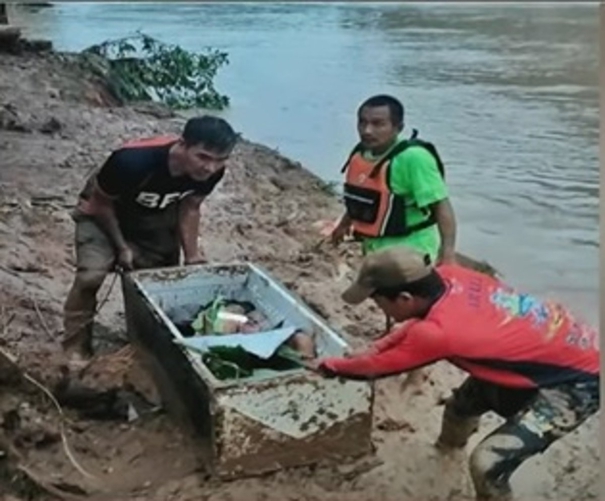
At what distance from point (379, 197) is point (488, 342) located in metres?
0.63

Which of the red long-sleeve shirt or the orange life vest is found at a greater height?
the orange life vest

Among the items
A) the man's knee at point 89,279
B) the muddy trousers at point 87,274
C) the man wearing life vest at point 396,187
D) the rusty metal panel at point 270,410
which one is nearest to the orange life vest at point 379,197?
the man wearing life vest at point 396,187

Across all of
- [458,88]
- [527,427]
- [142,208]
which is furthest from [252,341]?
[458,88]

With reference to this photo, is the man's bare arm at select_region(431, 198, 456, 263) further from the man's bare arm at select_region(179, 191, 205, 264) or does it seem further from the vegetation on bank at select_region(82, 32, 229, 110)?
the vegetation on bank at select_region(82, 32, 229, 110)

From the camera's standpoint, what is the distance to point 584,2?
9.50ft

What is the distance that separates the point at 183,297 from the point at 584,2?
1271mm

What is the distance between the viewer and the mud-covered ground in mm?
2582

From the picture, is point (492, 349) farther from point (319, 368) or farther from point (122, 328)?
point (122, 328)

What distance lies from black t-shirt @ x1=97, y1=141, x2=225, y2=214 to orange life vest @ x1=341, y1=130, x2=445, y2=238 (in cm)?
38

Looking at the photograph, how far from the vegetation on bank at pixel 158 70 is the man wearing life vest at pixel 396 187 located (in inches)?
26.8

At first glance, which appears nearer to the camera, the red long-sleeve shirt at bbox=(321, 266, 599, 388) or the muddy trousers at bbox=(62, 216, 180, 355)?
the red long-sleeve shirt at bbox=(321, 266, 599, 388)

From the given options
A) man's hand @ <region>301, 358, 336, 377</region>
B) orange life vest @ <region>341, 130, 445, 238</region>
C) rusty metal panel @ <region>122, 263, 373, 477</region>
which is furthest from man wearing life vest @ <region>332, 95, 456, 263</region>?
man's hand @ <region>301, 358, 336, 377</region>

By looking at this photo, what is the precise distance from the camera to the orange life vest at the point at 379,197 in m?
2.76

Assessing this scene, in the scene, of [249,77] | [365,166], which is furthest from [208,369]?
[249,77]
